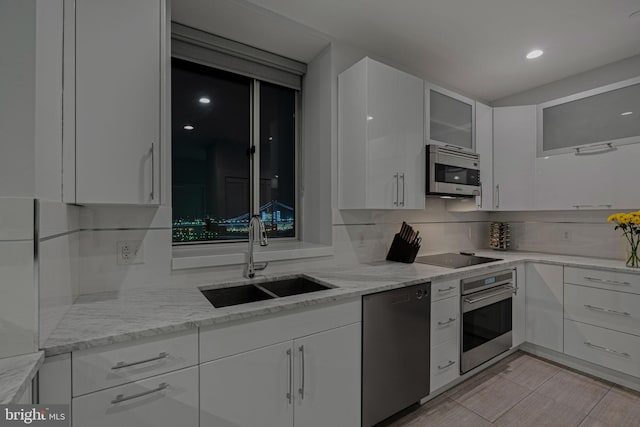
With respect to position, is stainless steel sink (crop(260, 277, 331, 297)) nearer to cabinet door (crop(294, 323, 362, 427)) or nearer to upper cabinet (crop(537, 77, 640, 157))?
cabinet door (crop(294, 323, 362, 427))

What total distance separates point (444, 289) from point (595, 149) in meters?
1.83

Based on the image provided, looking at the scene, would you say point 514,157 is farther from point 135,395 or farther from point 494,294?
point 135,395

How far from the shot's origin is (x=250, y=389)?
4.06 feet

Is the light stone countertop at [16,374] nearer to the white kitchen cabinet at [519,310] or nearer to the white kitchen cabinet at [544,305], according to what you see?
the white kitchen cabinet at [519,310]

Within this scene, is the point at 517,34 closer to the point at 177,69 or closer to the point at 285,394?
the point at 177,69

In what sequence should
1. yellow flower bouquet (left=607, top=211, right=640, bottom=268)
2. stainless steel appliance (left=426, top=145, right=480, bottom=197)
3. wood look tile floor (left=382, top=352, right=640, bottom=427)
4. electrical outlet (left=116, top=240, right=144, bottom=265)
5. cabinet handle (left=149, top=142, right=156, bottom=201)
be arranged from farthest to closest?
stainless steel appliance (left=426, top=145, right=480, bottom=197) → yellow flower bouquet (left=607, top=211, right=640, bottom=268) → wood look tile floor (left=382, top=352, right=640, bottom=427) → electrical outlet (left=116, top=240, right=144, bottom=265) → cabinet handle (left=149, top=142, right=156, bottom=201)

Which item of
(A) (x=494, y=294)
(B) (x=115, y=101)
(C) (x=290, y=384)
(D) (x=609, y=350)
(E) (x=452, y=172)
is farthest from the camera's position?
(E) (x=452, y=172)

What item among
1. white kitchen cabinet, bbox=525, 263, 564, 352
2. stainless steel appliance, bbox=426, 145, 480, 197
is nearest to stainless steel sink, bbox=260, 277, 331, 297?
A: stainless steel appliance, bbox=426, 145, 480, 197

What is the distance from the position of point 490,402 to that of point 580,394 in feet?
2.28

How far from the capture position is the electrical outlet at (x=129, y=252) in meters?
1.50

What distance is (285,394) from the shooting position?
4.35 ft

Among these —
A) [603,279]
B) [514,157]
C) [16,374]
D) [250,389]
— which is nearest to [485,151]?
[514,157]

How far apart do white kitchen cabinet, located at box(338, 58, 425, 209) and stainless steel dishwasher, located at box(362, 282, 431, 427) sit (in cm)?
66

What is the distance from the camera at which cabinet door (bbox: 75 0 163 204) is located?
3.84 ft
